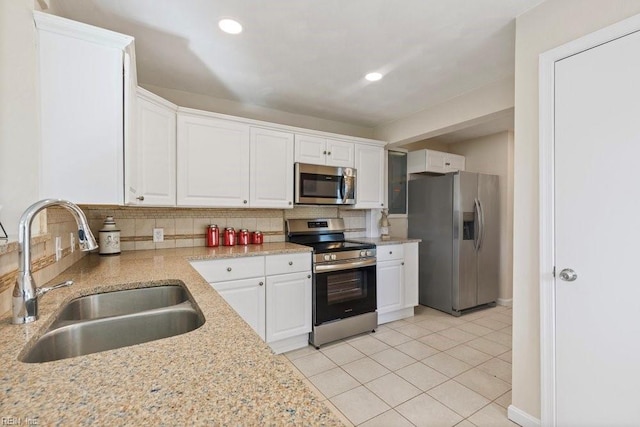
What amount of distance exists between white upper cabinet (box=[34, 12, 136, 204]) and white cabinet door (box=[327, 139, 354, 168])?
1986mm

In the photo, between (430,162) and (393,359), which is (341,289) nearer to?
(393,359)

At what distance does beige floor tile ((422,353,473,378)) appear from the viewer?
7.49 feet

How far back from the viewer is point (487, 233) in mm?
3777

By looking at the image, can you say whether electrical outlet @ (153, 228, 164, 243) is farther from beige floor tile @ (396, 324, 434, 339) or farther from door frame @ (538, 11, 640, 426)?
door frame @ (538, 11, 640, 426)

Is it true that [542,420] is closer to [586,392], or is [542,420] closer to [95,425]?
[586,392]

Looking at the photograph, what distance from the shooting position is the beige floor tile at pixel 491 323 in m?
3.19

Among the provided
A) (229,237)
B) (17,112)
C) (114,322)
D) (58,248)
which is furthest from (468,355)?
(17,112)

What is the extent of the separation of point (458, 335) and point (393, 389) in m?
1.27

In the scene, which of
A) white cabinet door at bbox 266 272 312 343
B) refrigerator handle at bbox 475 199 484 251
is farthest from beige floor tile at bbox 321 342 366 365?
refrigerator handle at bbox 475 199 484 251

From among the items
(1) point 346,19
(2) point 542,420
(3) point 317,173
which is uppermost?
(1) point 346,19

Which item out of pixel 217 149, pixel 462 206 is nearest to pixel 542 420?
pixel 462 206

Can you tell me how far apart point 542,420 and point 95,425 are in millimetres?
2024

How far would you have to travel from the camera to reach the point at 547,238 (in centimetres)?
154

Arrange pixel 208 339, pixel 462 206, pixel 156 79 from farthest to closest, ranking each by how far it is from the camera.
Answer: pixel 462 206, pixel 156 79, pixel 208 339
